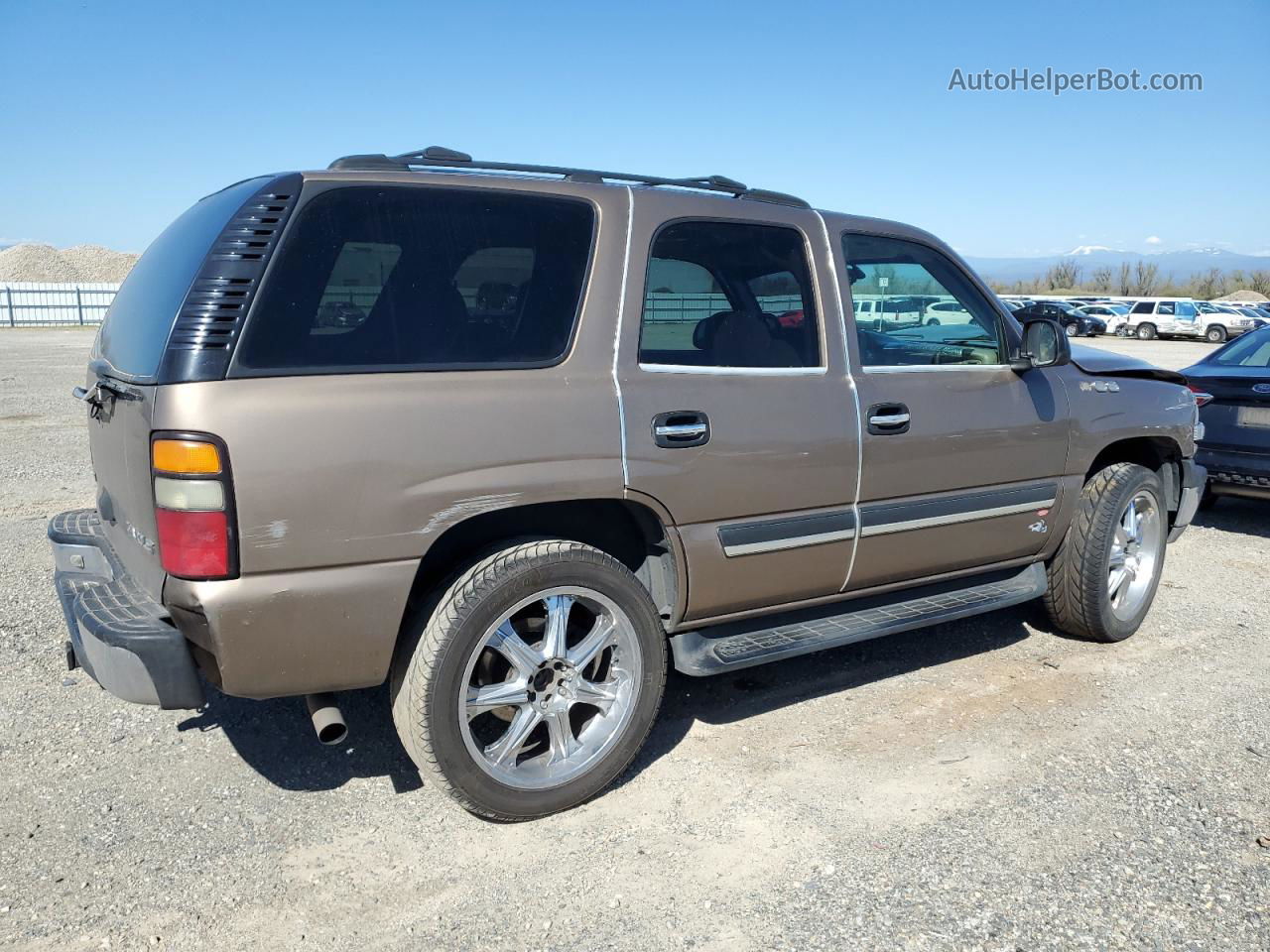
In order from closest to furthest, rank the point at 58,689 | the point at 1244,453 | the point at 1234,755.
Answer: the point at 1234,755
the point at 58,689
the point at 1244,453

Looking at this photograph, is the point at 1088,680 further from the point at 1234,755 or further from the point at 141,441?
the point at 141,441

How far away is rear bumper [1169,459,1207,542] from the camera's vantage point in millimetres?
5125

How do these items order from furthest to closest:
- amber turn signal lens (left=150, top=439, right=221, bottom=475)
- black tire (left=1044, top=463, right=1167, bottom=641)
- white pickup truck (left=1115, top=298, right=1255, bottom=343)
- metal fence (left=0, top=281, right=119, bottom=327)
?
white pickup truck (left=1115, top=298, right=1255, bottom=343) < metal fence (left=0, top=281, right=119, bottom=327) < black tire (left=1044, top=463, right=1167, bottom=641) < amber turn signal lens (left=150, top=439, right=221, bottom=475)

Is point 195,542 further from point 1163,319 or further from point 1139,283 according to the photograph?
point 1139,283

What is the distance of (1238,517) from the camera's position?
8.09 metres

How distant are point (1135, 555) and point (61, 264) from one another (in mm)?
70790

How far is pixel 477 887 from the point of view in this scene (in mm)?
2867

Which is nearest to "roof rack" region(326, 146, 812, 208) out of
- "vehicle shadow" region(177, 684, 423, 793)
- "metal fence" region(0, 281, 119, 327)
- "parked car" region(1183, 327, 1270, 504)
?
"vehicle shadow" region(177, 684, 423, 793)

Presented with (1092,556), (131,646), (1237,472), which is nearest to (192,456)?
(131,646)

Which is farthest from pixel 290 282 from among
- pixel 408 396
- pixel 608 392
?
pixel 608 392

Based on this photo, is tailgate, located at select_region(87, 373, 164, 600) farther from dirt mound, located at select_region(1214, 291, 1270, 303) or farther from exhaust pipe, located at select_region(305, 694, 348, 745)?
dirt mound, located at select_region(1214, 291, 1270, 303)

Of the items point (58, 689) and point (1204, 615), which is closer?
point (58, 689)

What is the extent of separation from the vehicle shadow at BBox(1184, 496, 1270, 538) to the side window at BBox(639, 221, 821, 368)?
17.5ft

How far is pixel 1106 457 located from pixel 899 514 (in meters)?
1.59
